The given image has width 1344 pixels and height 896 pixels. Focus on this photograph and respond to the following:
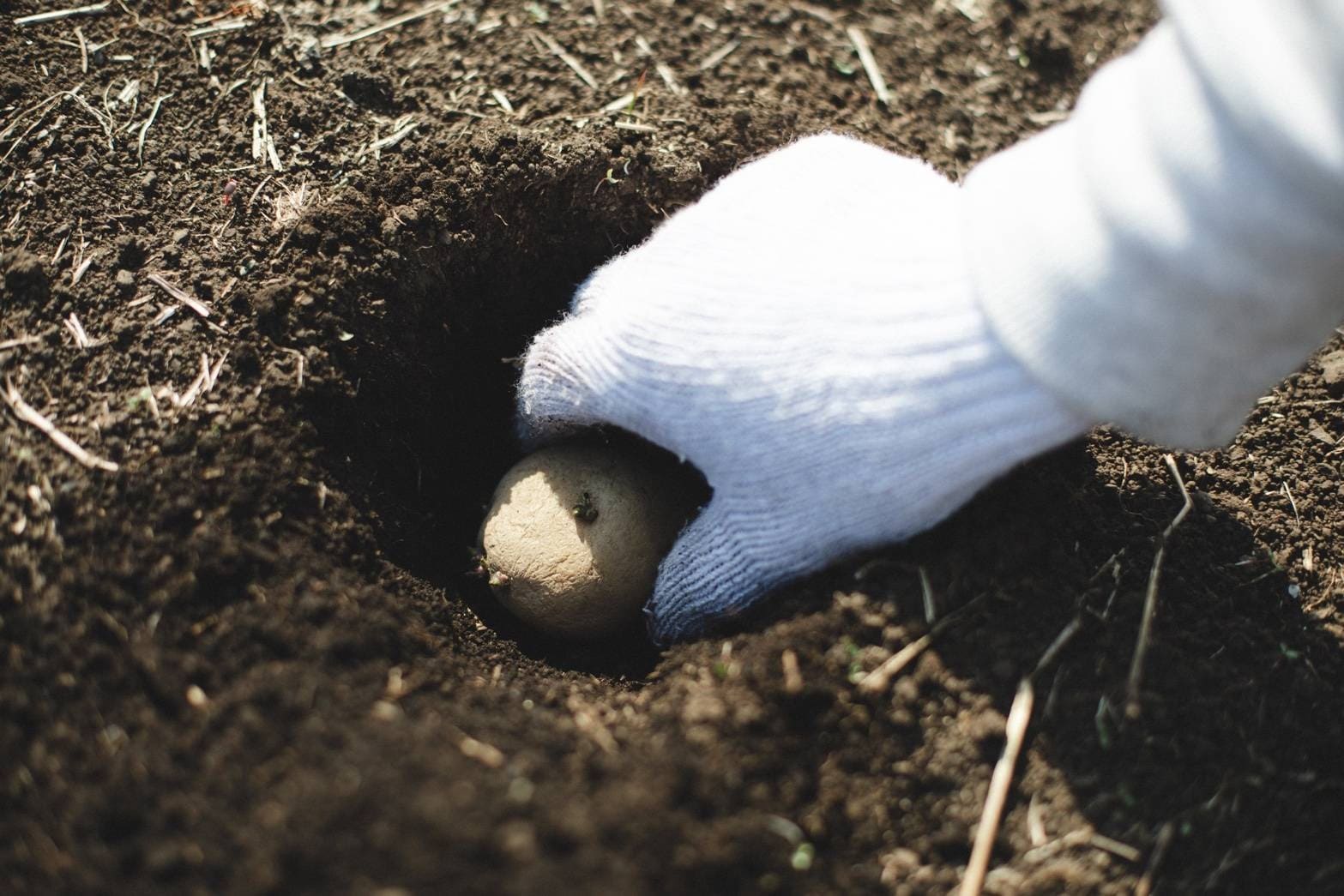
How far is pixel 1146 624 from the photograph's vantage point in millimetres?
1905

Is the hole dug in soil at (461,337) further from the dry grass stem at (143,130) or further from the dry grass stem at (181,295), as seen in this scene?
the dry grass stem at (143,130)

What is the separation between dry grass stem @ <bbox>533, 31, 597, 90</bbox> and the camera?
271 centimetres

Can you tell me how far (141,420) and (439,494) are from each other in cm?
73

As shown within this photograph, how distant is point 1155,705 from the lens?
6.04ft

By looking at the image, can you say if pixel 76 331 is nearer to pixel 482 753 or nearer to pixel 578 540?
pixel 578 540

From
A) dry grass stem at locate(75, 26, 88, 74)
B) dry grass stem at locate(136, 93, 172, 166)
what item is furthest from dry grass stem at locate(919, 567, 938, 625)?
dry grass stem at locate(75, 26, 88, 74)

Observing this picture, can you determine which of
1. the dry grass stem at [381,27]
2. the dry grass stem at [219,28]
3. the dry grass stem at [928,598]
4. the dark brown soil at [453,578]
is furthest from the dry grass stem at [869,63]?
the dry grass stem at [219,28]

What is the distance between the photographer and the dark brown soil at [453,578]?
1580 mm

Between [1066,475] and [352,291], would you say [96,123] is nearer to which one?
[352,291]

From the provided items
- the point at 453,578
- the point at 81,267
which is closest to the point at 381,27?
the point at 81,267

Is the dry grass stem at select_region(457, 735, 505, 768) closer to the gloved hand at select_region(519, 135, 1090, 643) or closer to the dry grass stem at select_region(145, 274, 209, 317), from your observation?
the gloved hand at select_region(519, 135, 1090, 643)

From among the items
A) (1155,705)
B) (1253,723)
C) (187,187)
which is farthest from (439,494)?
(1253,723)

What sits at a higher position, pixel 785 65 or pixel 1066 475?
pixel 785 65

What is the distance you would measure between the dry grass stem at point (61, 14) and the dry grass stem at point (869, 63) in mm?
2093
